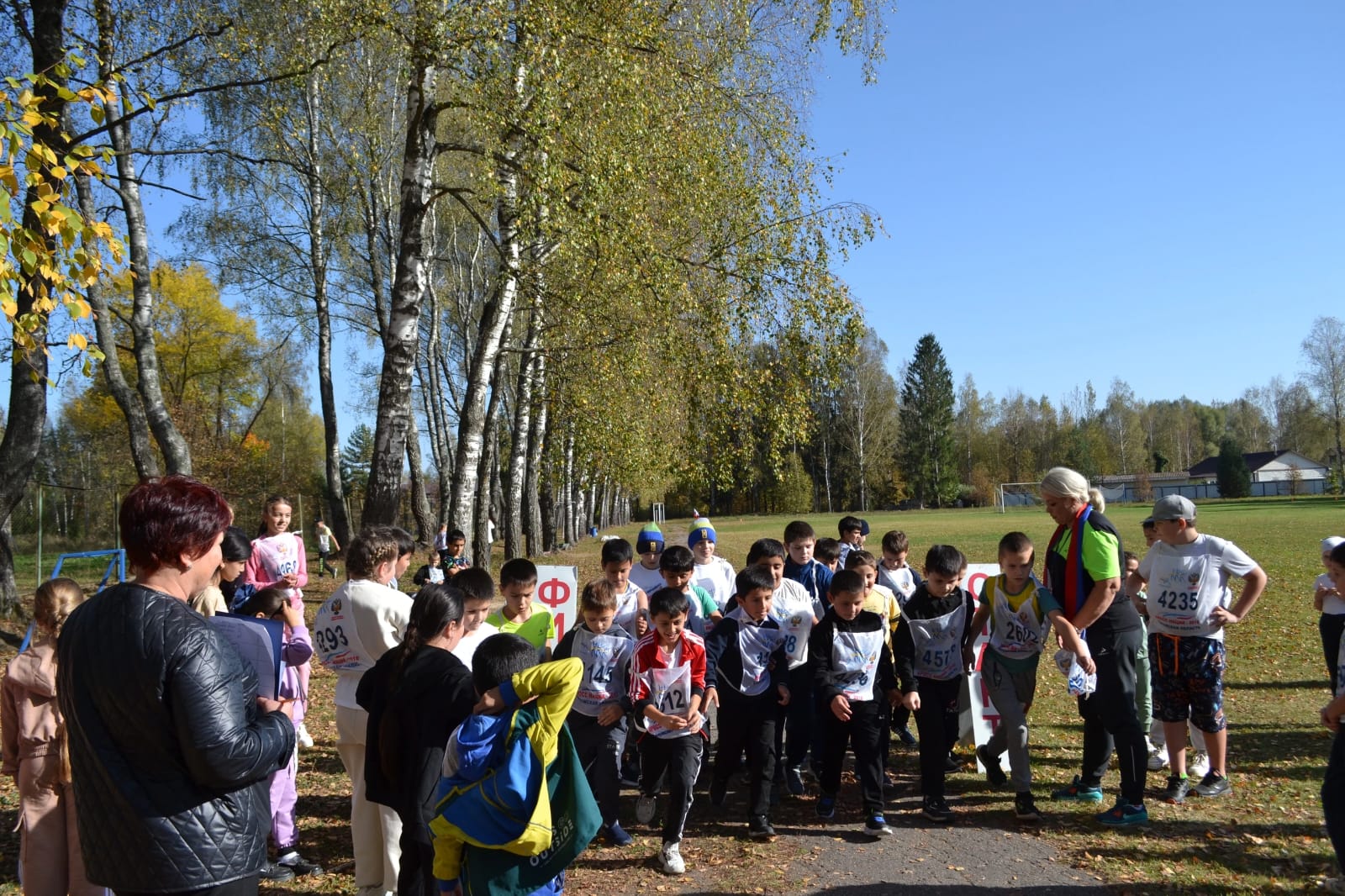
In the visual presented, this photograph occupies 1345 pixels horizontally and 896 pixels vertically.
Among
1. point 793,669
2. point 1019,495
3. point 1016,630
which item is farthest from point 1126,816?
point 1019,495

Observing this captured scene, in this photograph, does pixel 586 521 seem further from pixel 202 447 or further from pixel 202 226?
pixel 202 226

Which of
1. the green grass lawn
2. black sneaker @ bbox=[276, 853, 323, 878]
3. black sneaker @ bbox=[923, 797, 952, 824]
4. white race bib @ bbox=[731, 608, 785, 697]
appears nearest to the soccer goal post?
the green grass lawn

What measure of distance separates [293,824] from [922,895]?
356 centimetres

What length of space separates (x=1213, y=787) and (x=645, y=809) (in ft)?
12.6

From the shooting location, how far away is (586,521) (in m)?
58.1

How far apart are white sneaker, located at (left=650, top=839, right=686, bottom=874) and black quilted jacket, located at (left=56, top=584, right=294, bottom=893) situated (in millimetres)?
3075

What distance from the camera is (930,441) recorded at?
292ft

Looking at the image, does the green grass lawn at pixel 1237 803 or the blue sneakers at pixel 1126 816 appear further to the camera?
the blue sneakers at pixel 1126 816

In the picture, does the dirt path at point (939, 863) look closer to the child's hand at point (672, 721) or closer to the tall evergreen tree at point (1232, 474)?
the child's hand at point (672, 721)

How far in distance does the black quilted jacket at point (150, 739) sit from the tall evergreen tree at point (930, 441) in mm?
89076

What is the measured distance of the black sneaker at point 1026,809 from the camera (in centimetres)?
589

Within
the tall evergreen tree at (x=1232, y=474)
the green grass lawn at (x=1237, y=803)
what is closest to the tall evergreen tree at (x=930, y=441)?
the tall evergreen tree at (x=1232, y=474)

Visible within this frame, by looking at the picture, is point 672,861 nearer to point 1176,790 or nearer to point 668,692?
point 668,692

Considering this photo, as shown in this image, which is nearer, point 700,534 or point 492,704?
point 492,704
